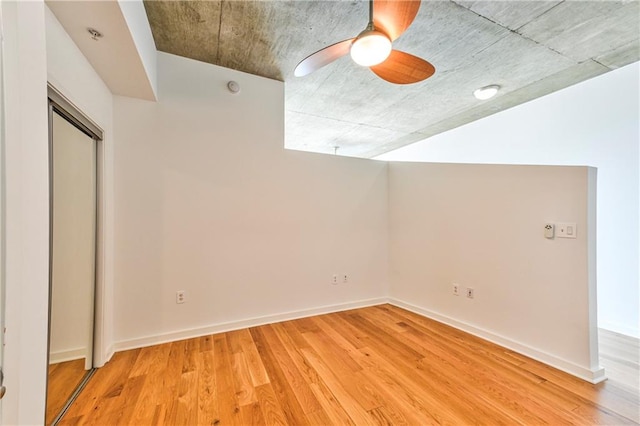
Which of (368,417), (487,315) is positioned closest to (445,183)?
(487,315)

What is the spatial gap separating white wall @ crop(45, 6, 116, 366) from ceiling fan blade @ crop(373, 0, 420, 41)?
5.79 feet

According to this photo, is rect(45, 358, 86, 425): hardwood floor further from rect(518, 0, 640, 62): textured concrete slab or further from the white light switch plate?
rect(518, 0, 640, 62): textured concrete slab

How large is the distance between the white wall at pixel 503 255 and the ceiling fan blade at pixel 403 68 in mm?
1328

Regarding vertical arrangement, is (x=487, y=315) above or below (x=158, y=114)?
below

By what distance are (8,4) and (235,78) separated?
219cm

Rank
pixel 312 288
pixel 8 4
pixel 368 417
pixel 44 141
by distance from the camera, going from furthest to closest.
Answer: pixel 312 288 → pixel 368 417 → pixel 44 141 → pixel 8 4

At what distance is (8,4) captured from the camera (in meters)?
0.81

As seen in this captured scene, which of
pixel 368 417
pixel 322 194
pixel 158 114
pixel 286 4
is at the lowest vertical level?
pixel 368 417

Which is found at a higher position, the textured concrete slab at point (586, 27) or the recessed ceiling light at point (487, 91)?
the textured concrete slab at point (586, 27)

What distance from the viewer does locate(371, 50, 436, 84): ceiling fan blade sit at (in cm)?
177

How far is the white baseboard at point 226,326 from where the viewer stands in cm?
240

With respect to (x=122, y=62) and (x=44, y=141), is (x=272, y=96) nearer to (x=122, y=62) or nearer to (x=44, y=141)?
(x=122, y=62)

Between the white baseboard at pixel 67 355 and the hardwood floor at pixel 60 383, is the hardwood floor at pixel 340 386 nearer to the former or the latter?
the hardwood floor at pixel 60 383

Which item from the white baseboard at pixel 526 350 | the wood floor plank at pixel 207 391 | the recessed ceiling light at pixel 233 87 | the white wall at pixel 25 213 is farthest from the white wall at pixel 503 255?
the white wall at pixel 25 213
